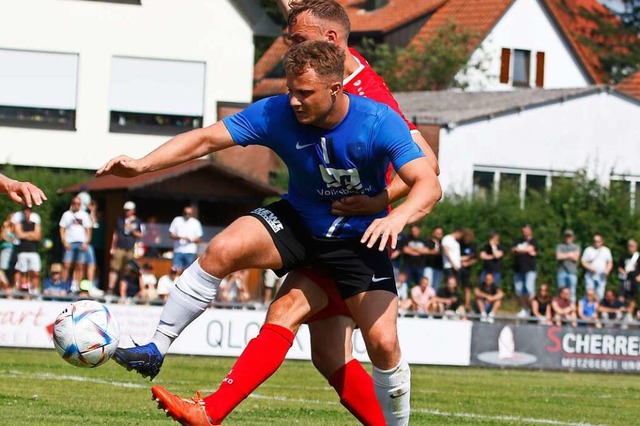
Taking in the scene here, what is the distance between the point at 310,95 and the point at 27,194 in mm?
1542

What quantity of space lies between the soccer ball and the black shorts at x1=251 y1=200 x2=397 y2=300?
0.95 meters

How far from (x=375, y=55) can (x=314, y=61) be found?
132ft

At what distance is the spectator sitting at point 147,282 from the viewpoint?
68.4ft

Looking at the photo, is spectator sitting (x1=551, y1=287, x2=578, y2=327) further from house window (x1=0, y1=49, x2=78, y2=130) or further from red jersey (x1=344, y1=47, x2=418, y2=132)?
red jersey (x1=344, y1=47, x2=418, y2=132)

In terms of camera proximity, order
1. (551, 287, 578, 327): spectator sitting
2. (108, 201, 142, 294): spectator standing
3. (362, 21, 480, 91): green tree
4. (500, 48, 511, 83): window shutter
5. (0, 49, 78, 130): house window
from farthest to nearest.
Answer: (500, 48, 511, 83): window shutter < (362, 21, 480, 91): green tree < (0, 49, 78, 130): house window < (551, 287, 578, 327): spectator sitting < (108, 201, 142, 294): spectator standing

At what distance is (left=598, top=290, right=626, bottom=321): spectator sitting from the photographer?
22.5 meters

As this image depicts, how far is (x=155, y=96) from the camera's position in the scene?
1216 inches

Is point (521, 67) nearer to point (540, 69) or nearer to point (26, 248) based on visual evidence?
point (540, 69)

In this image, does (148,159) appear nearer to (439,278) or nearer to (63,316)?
(63,316)

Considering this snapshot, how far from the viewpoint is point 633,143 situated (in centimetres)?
3675

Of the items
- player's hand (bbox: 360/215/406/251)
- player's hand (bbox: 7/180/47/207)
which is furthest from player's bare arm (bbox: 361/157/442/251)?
player's hand (bbox: 7/180/47/207)

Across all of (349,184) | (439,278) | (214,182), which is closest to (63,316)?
(349,184)

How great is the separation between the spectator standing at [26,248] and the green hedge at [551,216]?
9.46 meters

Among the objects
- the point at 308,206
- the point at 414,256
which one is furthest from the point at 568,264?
the point at 308,206
